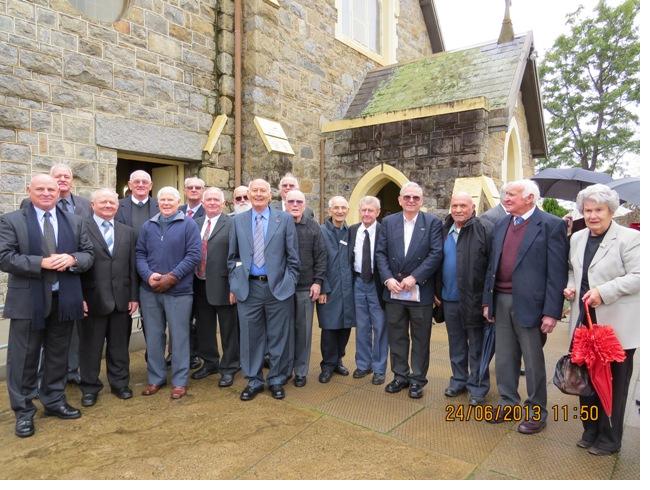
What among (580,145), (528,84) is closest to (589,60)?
(580,145)

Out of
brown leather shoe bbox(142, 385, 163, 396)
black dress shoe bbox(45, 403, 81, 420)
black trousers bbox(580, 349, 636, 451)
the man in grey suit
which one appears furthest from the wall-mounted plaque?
black trousers bbox(580, 349, 636, 451)

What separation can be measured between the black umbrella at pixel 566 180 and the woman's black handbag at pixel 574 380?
3.95m

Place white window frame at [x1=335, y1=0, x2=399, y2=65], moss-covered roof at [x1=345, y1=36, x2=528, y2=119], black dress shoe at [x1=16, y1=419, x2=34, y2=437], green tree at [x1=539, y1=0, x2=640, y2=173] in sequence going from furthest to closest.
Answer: green tree at [x1=539, y1=0, x2=640, y2=173]
white window frame at [x1=335, y1=0, x2=399, y2=65]
moss-covered roof at [x1=345, y1=36, x2=528, y2=119]
black dress shoe at [x1=16, y1=419, x2=34, y2=437]

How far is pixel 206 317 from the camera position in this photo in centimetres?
451

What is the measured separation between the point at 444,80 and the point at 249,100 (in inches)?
161

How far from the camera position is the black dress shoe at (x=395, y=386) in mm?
3996

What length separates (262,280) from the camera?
3924 millimetres

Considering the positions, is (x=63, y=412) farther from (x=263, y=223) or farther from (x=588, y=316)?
(x=588, y=316)

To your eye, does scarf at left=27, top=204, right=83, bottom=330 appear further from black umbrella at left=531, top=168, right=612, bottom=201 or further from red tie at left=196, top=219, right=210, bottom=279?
black umbrella at left=531, top=168, right=612, bottom=201

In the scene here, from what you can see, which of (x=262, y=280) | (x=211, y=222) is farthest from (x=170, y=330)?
(x=211, y=222)

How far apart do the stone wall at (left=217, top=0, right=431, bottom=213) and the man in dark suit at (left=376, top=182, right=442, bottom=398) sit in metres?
3.97

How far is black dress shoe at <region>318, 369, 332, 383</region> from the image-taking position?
14.0ft
